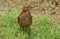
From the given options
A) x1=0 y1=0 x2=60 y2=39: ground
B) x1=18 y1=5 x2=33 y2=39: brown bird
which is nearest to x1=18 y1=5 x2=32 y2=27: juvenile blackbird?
x1=18 y1=5 x2=33 y2=39: brown bird

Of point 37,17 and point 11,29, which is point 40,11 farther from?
point 11,29

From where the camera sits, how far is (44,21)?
6664 millimetres

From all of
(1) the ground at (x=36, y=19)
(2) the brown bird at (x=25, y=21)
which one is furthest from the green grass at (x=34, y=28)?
(2) the brown bird at (x=25, y=21)

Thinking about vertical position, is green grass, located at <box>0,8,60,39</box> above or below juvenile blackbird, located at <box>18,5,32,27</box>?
below

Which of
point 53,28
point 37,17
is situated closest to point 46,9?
point 37,17

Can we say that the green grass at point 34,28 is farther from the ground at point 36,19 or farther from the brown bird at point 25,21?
the brown bird at point 25,21

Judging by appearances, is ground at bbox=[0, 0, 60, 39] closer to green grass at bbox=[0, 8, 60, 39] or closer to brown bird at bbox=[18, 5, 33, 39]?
green grass at bbox=[0, 8, 60, 39]

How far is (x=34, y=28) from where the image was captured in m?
6.40

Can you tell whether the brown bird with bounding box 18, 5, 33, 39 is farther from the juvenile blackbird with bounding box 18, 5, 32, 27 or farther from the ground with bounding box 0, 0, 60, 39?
the ground with bounding box 0, 0, 60, 39

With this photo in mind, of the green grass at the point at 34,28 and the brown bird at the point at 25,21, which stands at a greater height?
the brown bird at the point at 25,21

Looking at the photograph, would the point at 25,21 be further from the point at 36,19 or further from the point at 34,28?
the point at 36,19

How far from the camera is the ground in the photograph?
606cm

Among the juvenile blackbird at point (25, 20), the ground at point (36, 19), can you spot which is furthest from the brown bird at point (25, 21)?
the ground at point (36, 19)

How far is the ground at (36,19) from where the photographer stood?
19.9 ft
